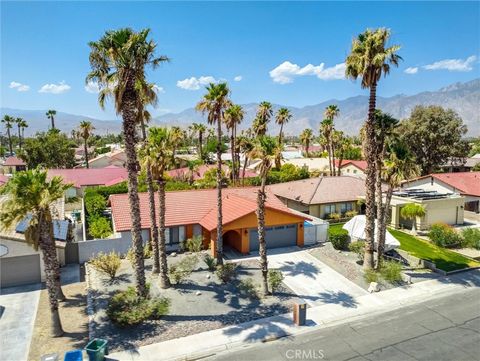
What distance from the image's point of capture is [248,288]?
25031 mm

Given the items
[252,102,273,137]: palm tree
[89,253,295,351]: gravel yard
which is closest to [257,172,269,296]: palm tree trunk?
[89,253,295,351]: gravel yard

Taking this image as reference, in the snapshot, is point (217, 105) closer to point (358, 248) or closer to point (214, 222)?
point (214, 222)

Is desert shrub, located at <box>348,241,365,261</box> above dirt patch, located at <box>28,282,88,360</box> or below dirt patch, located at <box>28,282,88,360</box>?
above

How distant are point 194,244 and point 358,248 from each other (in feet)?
47.4

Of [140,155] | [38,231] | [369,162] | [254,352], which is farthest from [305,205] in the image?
[38,231]

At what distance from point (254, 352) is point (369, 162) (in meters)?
16.0

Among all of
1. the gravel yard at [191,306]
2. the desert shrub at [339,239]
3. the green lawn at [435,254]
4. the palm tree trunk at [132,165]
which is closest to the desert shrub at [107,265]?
the gravel yard at [191,306]

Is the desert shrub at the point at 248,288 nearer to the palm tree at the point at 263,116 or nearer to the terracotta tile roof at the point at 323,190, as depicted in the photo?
the terracotta tile roof at the point at 323,190

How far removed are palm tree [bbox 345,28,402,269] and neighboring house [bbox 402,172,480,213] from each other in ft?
80.8

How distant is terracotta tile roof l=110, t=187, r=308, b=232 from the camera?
32.2 m

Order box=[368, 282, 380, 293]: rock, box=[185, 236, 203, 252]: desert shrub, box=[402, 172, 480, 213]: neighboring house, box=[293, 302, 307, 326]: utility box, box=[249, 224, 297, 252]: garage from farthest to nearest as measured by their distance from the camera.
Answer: box=[402, 172, 480, 213]: neighboring house → box=[249, 224, 297, 252]: garage → box=[185, 236, 203, 252]: desert shrub → box=[368, 282, 380, 293]: rock → box=[293, 302, 307, 326]: utility box

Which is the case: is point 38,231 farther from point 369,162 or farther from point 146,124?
point 369,162

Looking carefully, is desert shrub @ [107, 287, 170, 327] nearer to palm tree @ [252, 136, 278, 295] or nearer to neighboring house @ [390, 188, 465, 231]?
palm tree @ [252, 136, 278, 295]

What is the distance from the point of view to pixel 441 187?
161ft
